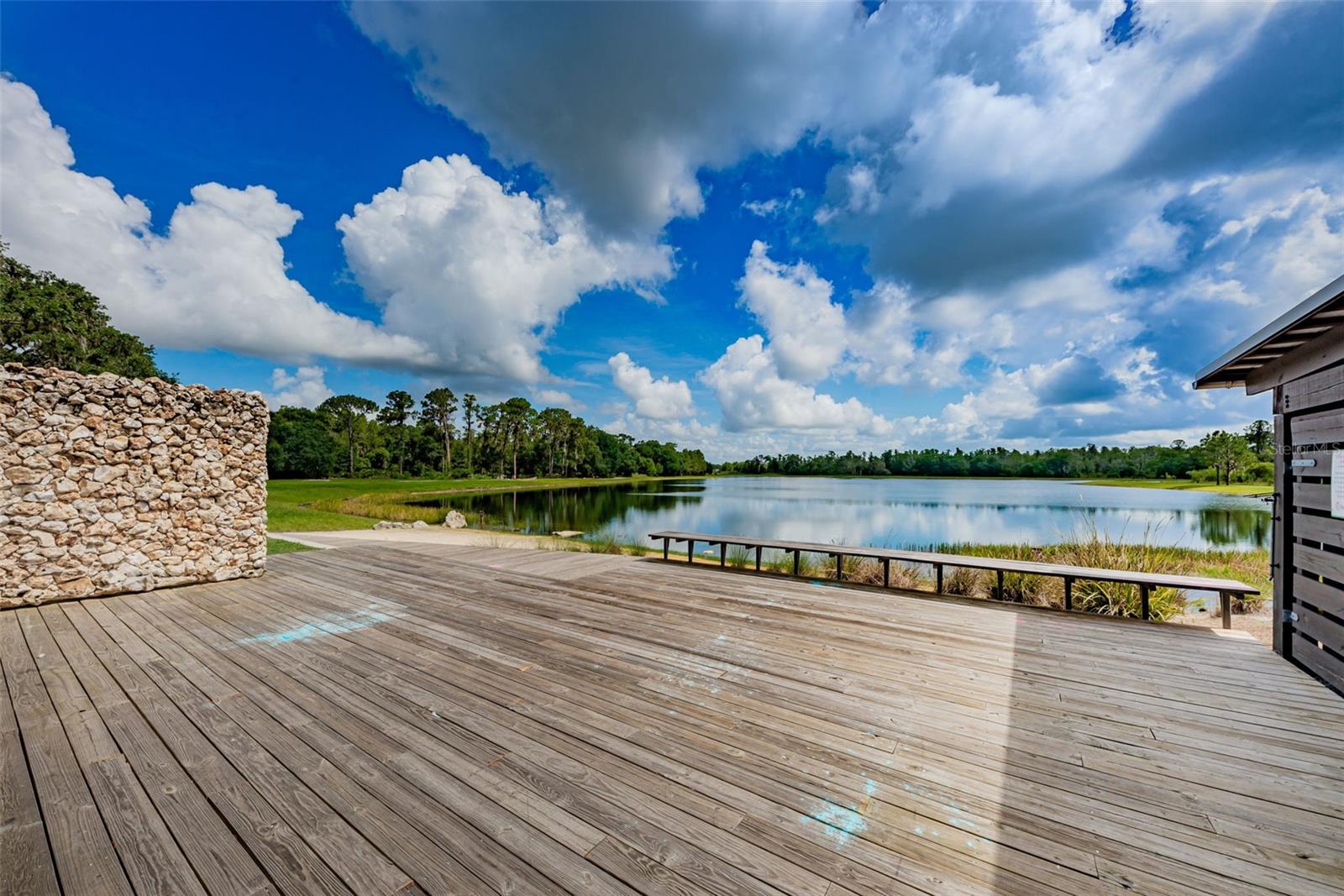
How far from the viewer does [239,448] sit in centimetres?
599

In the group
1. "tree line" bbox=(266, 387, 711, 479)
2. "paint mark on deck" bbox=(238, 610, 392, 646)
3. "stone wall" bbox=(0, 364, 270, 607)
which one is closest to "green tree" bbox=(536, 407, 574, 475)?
"tree line" bbox=(266, 387, 711, 479)

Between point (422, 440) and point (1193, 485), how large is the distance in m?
69.8

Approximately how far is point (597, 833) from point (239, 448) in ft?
22.0

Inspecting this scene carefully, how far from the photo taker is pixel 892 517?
68.6 ft

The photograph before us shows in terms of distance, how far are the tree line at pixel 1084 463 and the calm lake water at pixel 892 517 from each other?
9787 millimetres

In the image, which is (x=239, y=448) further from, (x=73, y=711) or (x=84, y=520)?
(x=73, y=711)

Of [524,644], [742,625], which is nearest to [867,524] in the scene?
[742,625]

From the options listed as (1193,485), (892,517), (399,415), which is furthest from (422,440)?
(1193,485)

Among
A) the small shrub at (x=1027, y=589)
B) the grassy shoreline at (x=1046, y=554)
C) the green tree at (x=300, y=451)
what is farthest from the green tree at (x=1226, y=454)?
the green tree at (x=300, y=451)

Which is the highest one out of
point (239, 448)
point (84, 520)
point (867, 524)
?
point (239, 448)

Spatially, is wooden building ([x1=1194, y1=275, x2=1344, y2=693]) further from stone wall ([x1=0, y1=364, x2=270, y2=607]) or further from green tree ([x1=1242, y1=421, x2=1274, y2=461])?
green tree ([x1=1242, y1=421, x2=1274, y2=461])

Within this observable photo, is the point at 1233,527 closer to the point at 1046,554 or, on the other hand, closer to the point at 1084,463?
the point at 1046,554

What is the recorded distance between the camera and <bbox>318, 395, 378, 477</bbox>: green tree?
46250 millimetres

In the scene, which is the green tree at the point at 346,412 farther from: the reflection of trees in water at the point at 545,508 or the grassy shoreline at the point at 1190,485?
the grassy shoreline at the point at 1190,485
